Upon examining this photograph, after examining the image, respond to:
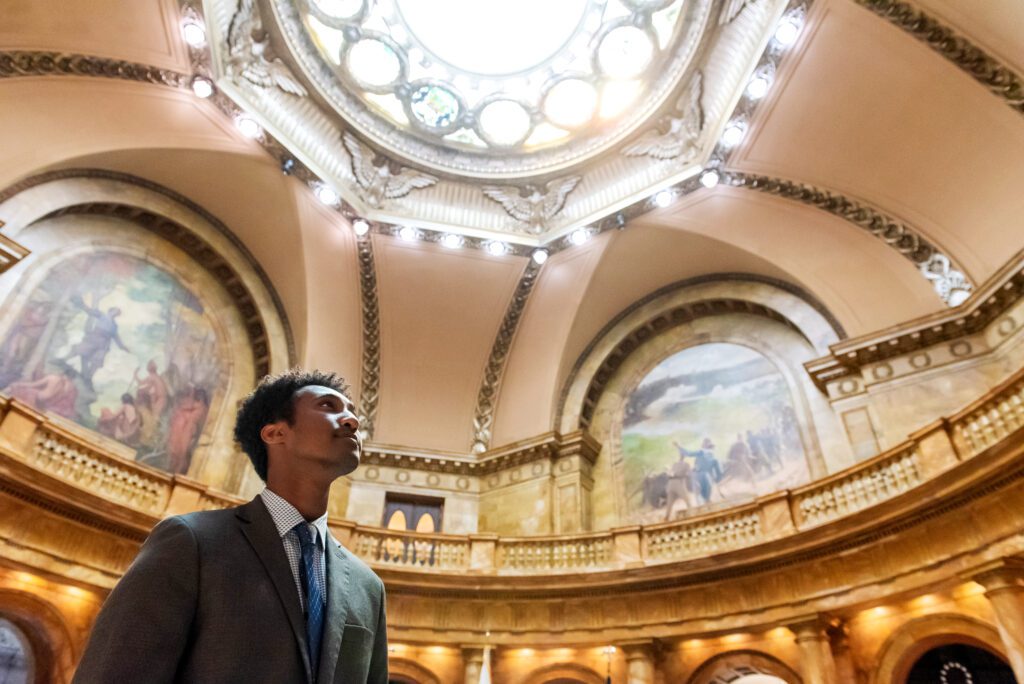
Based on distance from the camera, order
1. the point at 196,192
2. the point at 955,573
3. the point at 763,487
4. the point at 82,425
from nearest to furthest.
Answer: the point at 955,573
the point at 82,425
the point at 763,487
the point at 196,192

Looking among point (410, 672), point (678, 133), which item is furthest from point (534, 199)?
point (410, 672)

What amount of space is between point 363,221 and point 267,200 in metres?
2.07

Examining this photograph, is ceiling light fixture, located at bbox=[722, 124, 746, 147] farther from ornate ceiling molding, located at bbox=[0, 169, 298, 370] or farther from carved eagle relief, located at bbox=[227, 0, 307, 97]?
ornate ceiling molding, located at bbox=[0, 169, 298, 370]

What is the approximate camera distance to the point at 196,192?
1409 centimetres

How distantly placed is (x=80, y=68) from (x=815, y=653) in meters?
14.7

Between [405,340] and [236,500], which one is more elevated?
[405,340]

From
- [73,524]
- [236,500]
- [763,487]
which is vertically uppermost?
[763,487]

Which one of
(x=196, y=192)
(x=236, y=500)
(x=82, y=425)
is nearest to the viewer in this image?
(x=236, y=500)

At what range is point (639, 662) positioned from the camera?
33.8 ft

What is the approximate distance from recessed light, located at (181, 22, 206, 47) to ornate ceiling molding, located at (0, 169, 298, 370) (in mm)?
3499

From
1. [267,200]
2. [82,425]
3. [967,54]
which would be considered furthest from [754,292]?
[82,425]

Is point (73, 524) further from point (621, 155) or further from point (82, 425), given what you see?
point (621, 155)

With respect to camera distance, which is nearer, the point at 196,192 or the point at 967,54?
the point at 967,54

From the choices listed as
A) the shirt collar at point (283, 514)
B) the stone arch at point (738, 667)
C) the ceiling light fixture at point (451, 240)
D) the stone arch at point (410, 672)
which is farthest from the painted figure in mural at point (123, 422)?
the shirt collar at point (283, 514)
